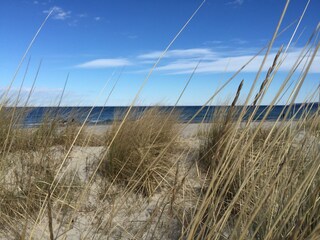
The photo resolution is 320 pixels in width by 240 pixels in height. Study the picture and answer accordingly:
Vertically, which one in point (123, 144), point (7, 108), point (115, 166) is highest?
point (7, 108)

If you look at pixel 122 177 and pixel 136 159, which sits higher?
pixel 136 159

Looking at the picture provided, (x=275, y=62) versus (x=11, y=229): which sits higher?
(x=275, y=62)

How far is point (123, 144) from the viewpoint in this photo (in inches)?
118

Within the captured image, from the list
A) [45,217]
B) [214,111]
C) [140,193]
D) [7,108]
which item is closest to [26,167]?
[45,217]

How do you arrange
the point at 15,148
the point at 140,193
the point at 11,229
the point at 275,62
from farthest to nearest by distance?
the point at 15,148 → the point at 140,193 → the point at 11,229 → the point at 275,62

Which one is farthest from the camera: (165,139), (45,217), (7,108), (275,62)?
(7,108)

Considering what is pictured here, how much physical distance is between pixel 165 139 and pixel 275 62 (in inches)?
99.0

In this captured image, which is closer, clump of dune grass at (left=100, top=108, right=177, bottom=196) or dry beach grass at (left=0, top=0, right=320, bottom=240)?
dry beach grass at (left=0, top=0, right=320, bottom=240)

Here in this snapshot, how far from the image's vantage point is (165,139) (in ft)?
11.4

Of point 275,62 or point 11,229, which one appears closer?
point 275,62

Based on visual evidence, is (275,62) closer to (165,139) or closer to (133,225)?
(133,225)

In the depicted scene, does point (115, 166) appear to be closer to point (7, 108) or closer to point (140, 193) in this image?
point (140, 193)

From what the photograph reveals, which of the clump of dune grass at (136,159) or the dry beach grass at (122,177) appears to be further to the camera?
the clump of dune grass at (136,159)

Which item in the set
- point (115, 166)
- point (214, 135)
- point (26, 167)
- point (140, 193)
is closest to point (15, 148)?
point (26, 167)
